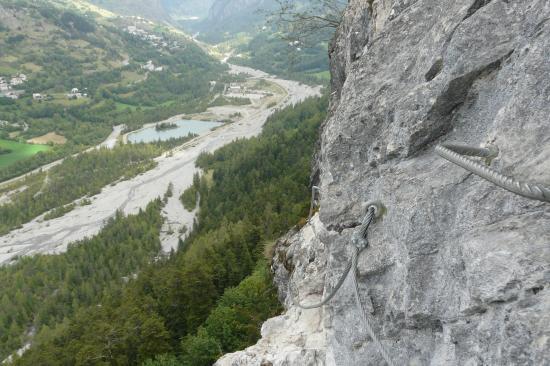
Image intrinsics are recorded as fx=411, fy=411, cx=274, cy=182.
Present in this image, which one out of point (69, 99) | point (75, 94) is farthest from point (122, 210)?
point (75, 94)

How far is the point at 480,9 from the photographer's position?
6125mm

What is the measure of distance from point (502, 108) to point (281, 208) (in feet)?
123

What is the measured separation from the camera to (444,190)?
5.46 meters

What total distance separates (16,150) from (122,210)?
218ft

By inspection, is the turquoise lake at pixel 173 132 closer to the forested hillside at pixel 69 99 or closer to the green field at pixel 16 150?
the forested hillside at pixel 69 99

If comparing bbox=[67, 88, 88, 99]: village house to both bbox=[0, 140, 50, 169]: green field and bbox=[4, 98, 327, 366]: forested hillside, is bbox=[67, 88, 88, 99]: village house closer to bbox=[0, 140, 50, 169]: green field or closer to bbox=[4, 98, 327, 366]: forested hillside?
bbox=[0, 140, 50, 169]: green field

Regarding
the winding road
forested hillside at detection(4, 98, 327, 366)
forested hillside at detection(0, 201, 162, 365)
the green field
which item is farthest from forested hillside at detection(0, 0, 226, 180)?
forested hillside at detection(4, 98, 327, 366)

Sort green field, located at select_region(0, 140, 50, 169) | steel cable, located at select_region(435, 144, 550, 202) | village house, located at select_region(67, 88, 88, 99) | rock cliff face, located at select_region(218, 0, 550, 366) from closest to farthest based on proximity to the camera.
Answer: steel cable, located at select_region(435, 144, 550, 202) < rock cliff face, located at select_region(218, 0, 550, 366) < green field, located at select_region(0, 140, 50, 169) < village house, located at select_region(67, 88, 88, 99)

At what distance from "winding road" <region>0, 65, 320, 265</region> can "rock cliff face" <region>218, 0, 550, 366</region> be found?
5655 cm

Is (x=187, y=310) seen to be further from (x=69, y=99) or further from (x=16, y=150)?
(x=69, y=99)

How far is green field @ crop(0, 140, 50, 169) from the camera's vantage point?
11299cm

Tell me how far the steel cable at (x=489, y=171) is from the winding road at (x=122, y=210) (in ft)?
194

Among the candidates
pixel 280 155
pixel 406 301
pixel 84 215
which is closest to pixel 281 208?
pixel 280 155

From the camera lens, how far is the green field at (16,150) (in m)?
113
